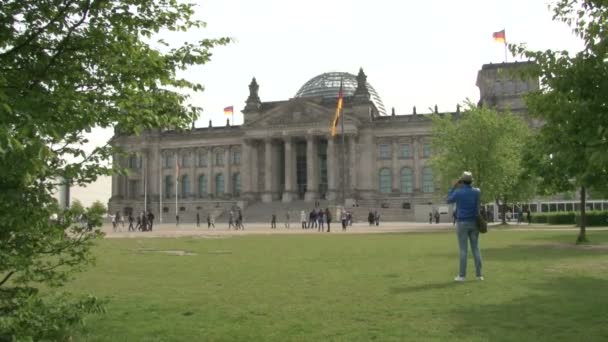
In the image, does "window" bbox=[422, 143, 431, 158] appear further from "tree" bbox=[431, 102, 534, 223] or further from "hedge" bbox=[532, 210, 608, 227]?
"tree" bbox=[431, 102, 534, 223]

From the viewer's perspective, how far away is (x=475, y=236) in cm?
1396

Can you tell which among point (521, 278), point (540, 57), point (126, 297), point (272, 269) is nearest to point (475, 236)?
point (521, 278)

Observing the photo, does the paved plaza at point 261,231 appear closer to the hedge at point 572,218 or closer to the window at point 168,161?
the hedge at point 572,218

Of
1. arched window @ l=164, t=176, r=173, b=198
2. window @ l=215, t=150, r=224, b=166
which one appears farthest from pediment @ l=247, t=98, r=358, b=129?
arched window @ l=164, t=176, r=173, b=198

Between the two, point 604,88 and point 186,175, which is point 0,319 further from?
point 186,175

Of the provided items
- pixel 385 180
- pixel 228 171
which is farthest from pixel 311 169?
pixel 228 171

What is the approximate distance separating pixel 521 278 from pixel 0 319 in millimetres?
11434

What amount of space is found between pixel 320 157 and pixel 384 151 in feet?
35.1

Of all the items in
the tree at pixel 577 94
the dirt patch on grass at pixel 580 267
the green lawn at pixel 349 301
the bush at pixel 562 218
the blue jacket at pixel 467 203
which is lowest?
the dirt patch on grass at pixel 580 267

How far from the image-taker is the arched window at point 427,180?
319 ft

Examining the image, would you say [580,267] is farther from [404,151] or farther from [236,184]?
[236,184]

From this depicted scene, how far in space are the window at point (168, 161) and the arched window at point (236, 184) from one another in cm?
1307

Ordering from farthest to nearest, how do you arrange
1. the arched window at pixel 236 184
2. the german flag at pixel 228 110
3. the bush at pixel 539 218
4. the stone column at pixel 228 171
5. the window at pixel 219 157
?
1. the window at pixel 219 157
2. the stone column at pixel 228 171
3. the arched window at pixel 236 184
4. the german flag at pixel 228 110
5. the bush at pixel 539 218

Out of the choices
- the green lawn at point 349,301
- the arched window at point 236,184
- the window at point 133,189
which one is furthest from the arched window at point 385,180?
the green lawn at point 349,301
